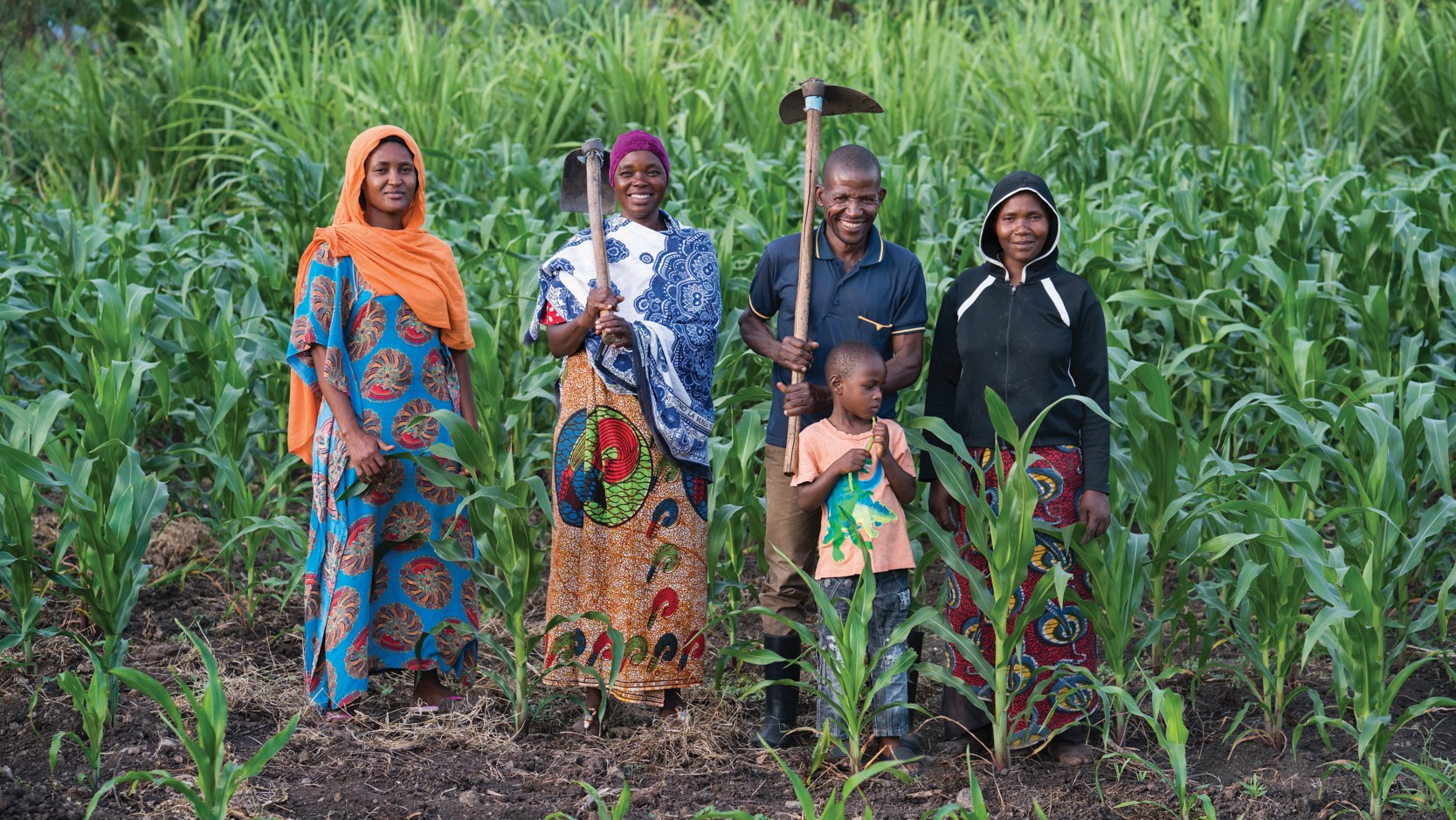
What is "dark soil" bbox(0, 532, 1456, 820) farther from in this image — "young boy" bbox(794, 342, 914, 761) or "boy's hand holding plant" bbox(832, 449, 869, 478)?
"boy's hand holding plant" bbox(832, 449, 869, 478)

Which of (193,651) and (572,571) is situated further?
(193,651)

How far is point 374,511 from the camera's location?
3406mm

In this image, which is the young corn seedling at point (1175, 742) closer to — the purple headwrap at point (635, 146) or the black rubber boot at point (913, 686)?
the black rubber boot at point (913, 686)

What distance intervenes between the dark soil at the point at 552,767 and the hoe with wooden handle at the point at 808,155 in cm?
77

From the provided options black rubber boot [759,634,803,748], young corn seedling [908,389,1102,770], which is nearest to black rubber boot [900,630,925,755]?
young corn seedling [908,389,1102,770]

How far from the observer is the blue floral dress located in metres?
3.37

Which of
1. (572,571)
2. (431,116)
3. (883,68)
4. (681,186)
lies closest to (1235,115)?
(883,68)

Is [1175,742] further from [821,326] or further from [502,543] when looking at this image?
[502,543]

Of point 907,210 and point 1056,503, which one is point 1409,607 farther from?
point 907,210

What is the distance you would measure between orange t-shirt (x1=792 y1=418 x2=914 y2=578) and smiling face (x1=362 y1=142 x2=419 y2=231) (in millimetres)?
1240

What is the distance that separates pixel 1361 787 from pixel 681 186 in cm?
422

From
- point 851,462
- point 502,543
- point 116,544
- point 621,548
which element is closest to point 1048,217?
point 851,462

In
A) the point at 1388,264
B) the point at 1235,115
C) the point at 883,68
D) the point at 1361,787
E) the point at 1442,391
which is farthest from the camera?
the point at 883,68

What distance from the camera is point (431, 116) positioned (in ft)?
24.7
